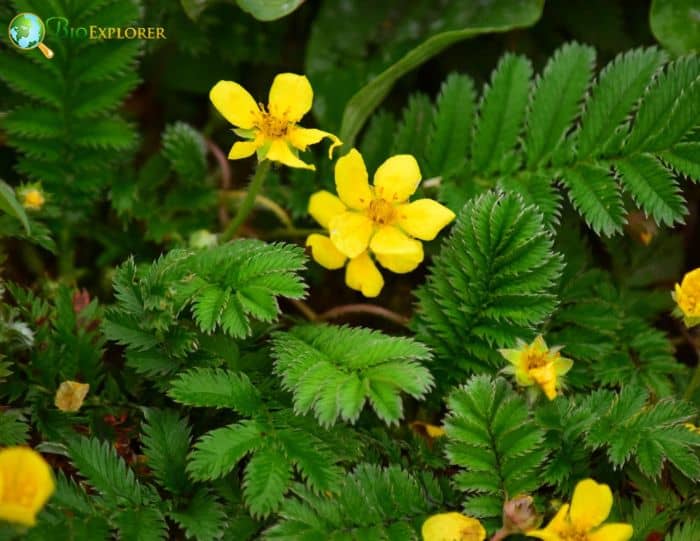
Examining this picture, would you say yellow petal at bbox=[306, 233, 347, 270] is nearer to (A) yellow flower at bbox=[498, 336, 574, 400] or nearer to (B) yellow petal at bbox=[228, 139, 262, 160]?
(B) yellow petal at bbox=[228, 139, 262, 160]

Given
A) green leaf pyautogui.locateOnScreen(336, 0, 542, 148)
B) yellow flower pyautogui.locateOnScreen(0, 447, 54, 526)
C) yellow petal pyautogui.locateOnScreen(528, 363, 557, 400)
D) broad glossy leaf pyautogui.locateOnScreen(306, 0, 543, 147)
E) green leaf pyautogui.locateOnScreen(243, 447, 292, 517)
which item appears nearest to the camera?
yellow flower pyautogui.locateOnScreen(0, 447, 54, 526)

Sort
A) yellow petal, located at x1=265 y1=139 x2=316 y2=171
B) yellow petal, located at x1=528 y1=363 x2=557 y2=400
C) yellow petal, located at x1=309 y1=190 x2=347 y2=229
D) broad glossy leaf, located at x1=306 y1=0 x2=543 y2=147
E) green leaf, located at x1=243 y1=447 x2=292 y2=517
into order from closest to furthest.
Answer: green leaf, located at x1=243 y1=447 x2=292 y2=517 → yellow petal, located at x1=528 y1=363 x2=557 y2=400 → yellow petal, located at x1=265 y1=139 x2=316 y2=171 → yellow petal, located at x1=309 y1=190 x2=347 y2=229 → broad glossy leaf, located at x1=306 y1=0 x2=543 y2=147

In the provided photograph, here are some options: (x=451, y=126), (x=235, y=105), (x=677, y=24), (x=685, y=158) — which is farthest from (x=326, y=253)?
(x=677, y=24)

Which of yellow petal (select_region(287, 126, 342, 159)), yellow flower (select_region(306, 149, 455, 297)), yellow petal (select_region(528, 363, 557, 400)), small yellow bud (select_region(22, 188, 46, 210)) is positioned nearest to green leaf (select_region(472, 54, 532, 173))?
yellow flower (select_region(306, 149, 455, 297))

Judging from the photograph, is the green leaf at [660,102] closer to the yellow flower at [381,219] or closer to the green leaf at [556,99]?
the green leaf at [556,99]

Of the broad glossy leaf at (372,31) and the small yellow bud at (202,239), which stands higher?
the broad glossy leaf at (372,31)

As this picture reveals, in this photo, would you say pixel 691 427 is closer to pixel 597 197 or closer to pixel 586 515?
pixel 586 515

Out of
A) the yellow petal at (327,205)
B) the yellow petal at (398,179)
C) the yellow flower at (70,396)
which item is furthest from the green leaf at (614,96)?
the yellow flower at (70,396)
